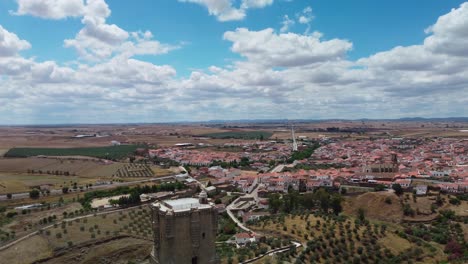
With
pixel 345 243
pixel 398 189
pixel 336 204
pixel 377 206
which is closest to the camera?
pixel 345 243

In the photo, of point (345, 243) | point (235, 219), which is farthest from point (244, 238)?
point (235, 219)

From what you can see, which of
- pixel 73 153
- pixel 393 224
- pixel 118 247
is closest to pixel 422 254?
pixel 393 224

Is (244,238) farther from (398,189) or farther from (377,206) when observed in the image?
(398,189)

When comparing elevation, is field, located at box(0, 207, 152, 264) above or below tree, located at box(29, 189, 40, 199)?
above

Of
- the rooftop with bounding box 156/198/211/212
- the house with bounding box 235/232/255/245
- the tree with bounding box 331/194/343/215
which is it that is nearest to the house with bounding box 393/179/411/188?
the tree with bounding box 331/194/343/215

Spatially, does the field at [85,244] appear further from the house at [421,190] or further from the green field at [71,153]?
the green field at [71,153]

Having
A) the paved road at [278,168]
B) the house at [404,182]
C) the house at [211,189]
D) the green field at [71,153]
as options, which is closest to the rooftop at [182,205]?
the house at [211,189]

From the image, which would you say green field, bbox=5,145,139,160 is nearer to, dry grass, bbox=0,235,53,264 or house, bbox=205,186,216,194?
house, bbox=205,186,216,194
